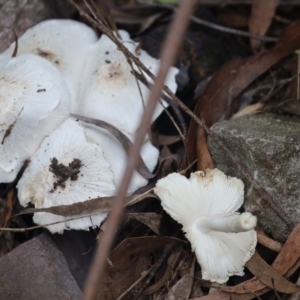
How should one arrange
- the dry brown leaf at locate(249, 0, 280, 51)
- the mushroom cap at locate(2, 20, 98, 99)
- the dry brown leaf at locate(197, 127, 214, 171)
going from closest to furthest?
1. the dry brown leaf at locate(197, 127, 214, 171)
2. the mushroom cap at locate(2, 20, 98, 99)
3. the dry brown leaf at locate(249, 0, 280, 51)

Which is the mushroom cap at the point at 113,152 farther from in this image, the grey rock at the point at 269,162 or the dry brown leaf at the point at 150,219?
the grey rock at the point at 269,162

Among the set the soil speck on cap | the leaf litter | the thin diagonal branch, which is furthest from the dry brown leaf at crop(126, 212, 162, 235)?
the thin diagonal branch

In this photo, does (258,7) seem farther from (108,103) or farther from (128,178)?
(128,178)

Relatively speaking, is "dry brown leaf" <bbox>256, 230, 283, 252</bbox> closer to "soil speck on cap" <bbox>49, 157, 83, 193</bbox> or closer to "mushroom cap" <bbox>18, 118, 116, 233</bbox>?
"mushroom cap" <bbox>18, 118, 116, 233</bbox>

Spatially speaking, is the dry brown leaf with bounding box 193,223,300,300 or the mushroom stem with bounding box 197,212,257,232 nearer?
the mushroom stem with bounding box 197,212,257,232

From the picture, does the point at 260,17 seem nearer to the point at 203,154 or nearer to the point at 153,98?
the point at 203,154

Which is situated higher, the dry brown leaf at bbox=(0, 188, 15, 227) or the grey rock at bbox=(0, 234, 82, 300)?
the dry brown leaf at bbox=(0, 188, 15, 227)

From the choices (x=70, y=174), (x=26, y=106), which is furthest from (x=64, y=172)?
(x=26, y=106)

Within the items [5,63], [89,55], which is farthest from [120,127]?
[5,63]
